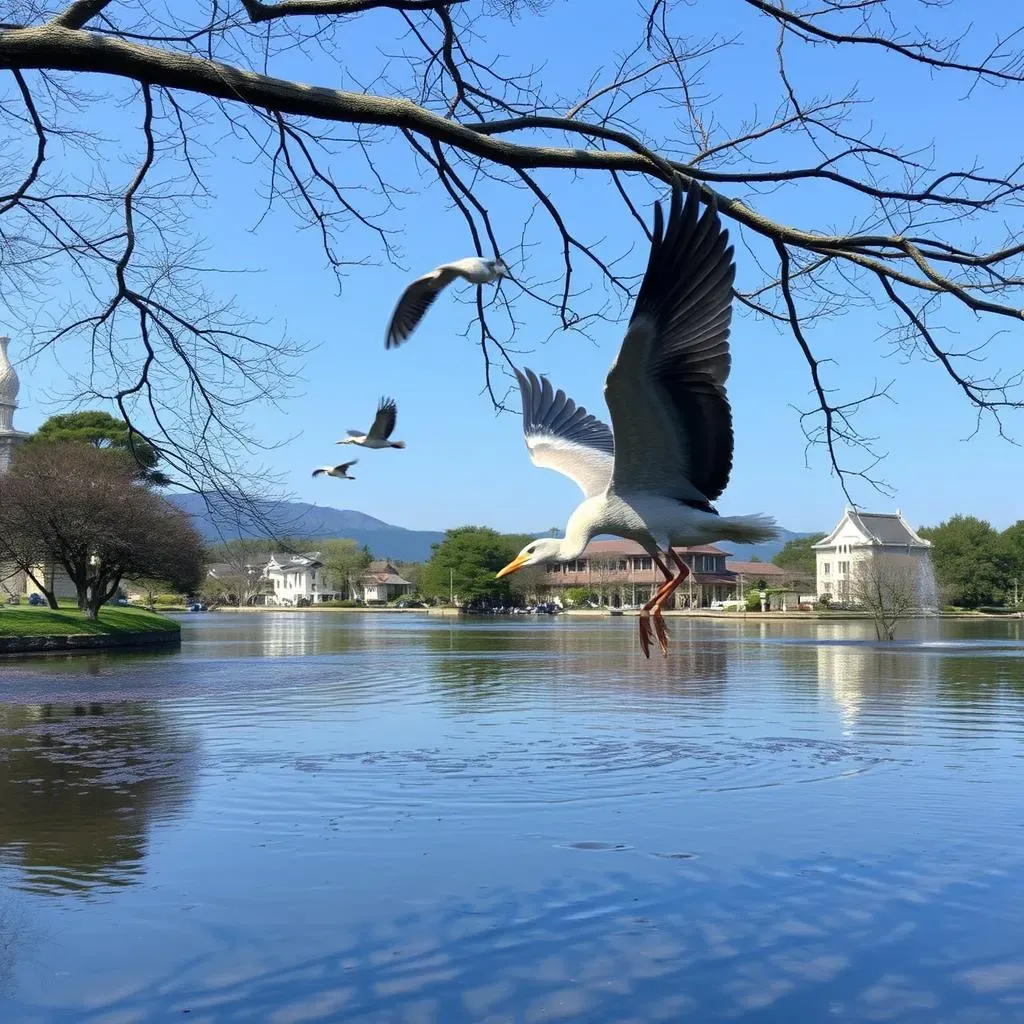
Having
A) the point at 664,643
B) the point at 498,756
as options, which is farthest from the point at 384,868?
the point at 498,756

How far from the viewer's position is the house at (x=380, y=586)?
163 m

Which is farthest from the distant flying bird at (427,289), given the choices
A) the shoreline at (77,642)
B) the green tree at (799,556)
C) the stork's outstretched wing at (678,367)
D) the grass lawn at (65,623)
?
the green tree at (799,556)

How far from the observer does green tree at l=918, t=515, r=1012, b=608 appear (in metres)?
110

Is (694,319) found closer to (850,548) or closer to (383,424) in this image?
(383,424)

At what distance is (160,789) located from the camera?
1145 centimetres

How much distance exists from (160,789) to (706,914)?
19.9 feet

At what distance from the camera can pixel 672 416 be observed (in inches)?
224

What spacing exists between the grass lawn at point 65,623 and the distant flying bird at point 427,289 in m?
31.6

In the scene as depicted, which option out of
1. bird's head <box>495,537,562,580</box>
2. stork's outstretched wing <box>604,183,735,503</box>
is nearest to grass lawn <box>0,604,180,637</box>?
bird's head <box>495,537,562,580</box>

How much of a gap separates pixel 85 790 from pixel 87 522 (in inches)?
1280

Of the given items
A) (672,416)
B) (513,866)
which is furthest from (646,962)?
(672,416)

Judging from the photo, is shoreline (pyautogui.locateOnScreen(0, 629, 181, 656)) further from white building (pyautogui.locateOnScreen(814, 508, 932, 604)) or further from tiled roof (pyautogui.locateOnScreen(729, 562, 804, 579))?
tiled roof (pyautogui.locateOnScreen(729, 562, 804, 579))

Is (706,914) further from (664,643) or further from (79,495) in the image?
(79,495)

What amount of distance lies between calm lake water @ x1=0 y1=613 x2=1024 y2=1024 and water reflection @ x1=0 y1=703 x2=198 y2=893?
0.17ft
